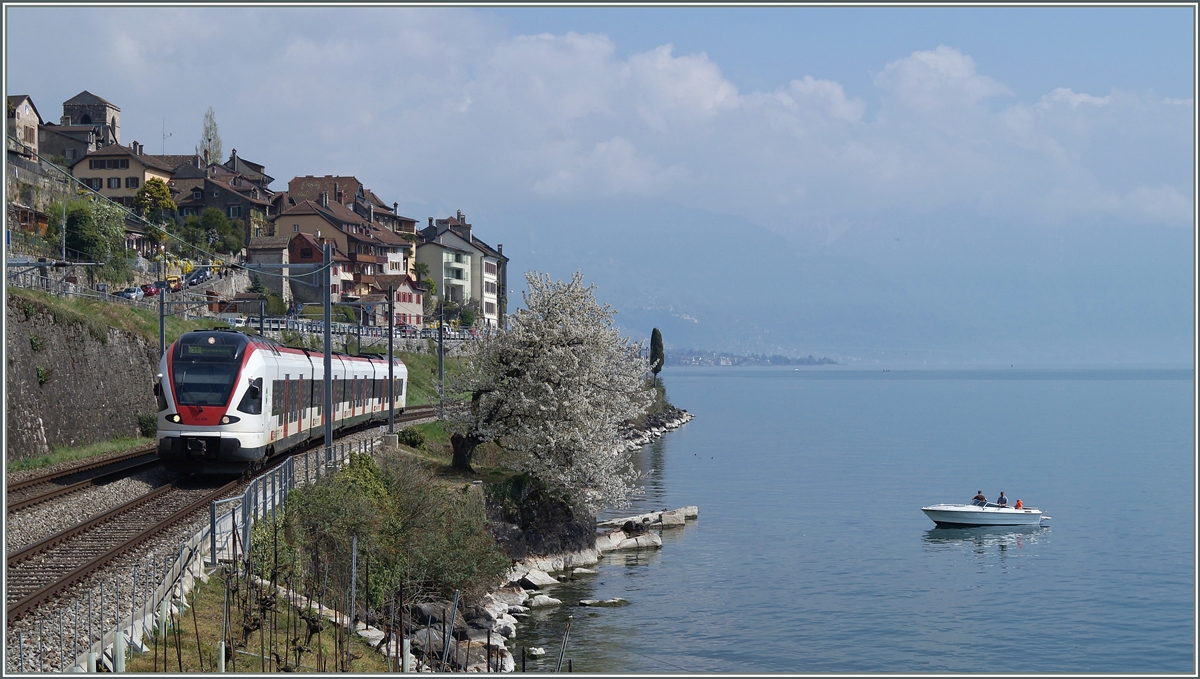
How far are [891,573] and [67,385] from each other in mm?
29572

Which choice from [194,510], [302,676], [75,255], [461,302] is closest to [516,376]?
[194,510]

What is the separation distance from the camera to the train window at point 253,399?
29.1 meters

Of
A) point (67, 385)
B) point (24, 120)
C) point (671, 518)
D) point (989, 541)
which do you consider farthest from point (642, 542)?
point (24, 120)

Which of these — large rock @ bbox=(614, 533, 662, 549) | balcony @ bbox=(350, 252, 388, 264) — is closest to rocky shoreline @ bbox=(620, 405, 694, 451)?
large rock @ bbox=(614, 533, 662, 549)

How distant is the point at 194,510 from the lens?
81.0ft

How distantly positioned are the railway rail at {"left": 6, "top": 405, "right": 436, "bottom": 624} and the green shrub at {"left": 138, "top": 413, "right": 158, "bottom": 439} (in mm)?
15428

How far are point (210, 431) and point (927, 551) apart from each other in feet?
97.9

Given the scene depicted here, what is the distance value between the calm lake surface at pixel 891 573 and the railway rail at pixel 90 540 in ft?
29.2

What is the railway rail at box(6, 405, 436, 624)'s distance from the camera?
17.1m

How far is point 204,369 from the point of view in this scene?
2891cm

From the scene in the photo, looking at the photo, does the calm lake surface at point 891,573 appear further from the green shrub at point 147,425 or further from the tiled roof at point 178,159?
the tiled roof at point 178,159

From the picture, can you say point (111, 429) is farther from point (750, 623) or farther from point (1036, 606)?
point (1036, 606)

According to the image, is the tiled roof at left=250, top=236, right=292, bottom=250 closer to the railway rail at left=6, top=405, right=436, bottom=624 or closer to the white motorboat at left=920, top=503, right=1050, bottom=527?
the white motorboat at left=920, top=503, right=1050, bottom=527

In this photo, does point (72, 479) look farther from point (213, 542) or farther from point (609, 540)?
point (609, 540)
